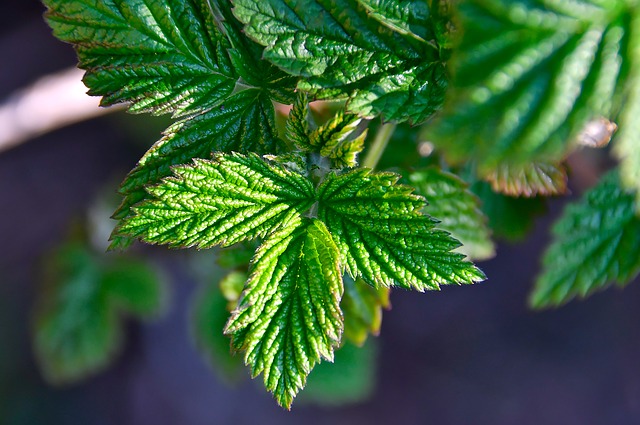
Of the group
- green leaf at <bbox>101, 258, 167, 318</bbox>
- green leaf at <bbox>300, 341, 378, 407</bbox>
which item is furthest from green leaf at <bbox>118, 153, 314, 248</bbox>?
green leaf at <bbox>101, 258, 167, 318</bbox>

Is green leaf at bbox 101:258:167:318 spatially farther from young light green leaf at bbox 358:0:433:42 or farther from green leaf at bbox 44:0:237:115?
young light green leaf at bbox 358:0:433:42

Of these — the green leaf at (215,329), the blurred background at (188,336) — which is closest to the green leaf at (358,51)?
the green leaf at (215,329)

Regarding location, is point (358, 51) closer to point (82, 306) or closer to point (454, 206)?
point (454, 206)

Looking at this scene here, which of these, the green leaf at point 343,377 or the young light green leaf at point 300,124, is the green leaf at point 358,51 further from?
the green leaf at point 343,377

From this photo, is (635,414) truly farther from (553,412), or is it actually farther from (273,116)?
(273,116)

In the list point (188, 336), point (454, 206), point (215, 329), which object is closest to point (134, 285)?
point (215, 329)
